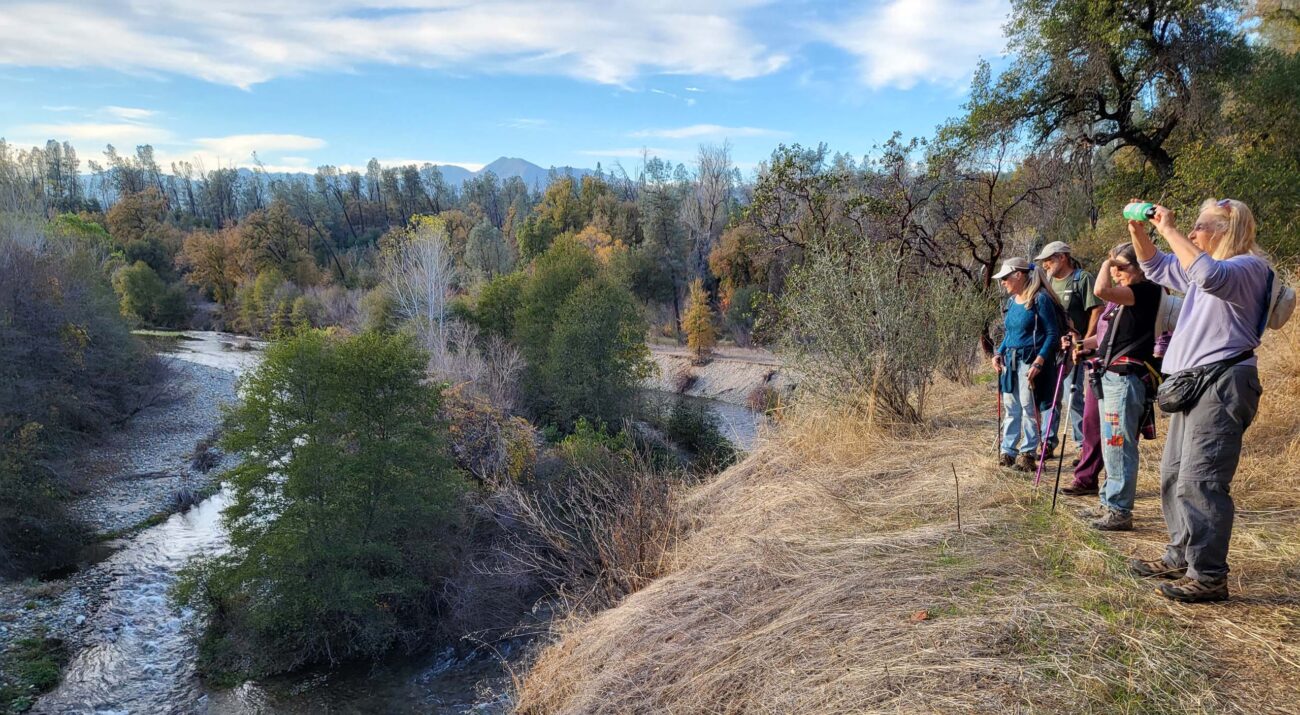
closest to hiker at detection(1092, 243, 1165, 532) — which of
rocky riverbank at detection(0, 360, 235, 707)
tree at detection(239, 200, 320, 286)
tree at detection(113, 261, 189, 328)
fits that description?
rocky riverbank at detection(0, 360, 235, 707)

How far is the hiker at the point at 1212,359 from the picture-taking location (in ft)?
9.16

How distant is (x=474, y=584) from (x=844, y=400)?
8.22 m

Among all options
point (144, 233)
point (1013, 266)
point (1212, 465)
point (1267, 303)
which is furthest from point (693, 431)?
point (144, 233)

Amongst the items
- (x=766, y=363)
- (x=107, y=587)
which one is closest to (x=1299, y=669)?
(x=107, y=587)

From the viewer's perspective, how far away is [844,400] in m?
6.88

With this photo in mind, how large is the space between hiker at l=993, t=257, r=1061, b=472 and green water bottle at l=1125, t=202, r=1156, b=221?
2.01 meters

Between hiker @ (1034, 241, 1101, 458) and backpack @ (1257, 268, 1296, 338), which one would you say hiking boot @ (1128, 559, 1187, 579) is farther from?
hiker @ (1034, 241, 1101, 458)

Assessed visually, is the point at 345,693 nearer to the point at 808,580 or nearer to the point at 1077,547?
the point at 808,580

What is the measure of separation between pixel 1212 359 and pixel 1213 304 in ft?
0.83

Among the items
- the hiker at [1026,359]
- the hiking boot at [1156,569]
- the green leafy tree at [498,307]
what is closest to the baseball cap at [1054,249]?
the hiker at [1026,359]

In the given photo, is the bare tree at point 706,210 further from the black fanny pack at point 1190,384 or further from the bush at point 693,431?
the black fanny pack at point 1190,384

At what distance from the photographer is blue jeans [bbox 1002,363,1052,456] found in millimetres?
5020

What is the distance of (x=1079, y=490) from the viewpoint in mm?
4430

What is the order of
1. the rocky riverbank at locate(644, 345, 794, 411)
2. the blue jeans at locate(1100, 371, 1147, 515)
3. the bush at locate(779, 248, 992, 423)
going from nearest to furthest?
1. the blue jeans at locate(1100, 371, 1147, 515)
2. the bush at locate(779, 248, 992, 423)
3. the rocky riverbank at locate(644, 345, 794, 411)
